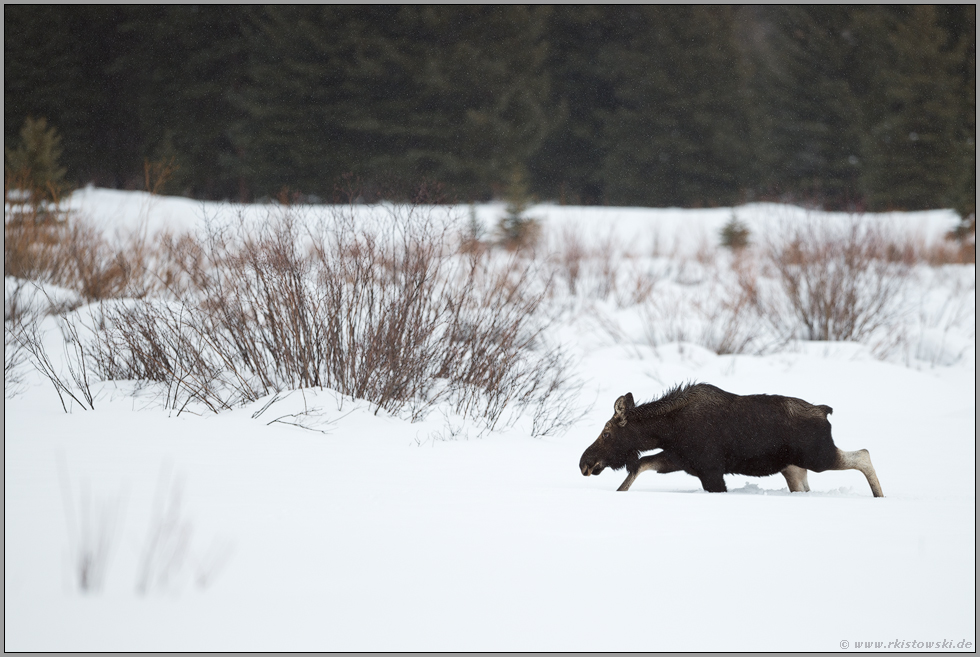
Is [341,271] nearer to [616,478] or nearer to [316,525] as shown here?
[616,478]

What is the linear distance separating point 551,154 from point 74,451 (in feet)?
91.9

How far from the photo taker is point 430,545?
10.0ft

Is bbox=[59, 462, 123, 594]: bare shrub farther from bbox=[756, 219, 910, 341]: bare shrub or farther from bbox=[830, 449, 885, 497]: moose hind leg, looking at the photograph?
bbox=[756, 219, 910, 341]: bare shrub

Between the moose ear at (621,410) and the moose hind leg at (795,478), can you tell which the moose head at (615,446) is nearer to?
the moose ear at (621,410)

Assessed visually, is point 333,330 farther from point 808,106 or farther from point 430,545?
point 808,106

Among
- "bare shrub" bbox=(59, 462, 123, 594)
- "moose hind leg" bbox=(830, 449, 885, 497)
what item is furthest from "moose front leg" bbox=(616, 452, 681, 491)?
"bare shrub" bbox=(59, 462, 123, 594)

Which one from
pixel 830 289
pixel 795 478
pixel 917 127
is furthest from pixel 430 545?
pixel 917 127

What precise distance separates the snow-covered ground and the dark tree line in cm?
1974

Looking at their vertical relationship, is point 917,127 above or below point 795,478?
above

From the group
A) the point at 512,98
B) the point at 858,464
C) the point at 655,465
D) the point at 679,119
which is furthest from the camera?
the point at 679,119

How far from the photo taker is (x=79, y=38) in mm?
27109

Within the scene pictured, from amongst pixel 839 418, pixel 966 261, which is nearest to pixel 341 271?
pixel 839 418

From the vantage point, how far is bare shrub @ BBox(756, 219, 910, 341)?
11117 millimetres

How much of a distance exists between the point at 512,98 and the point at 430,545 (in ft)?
85.4
